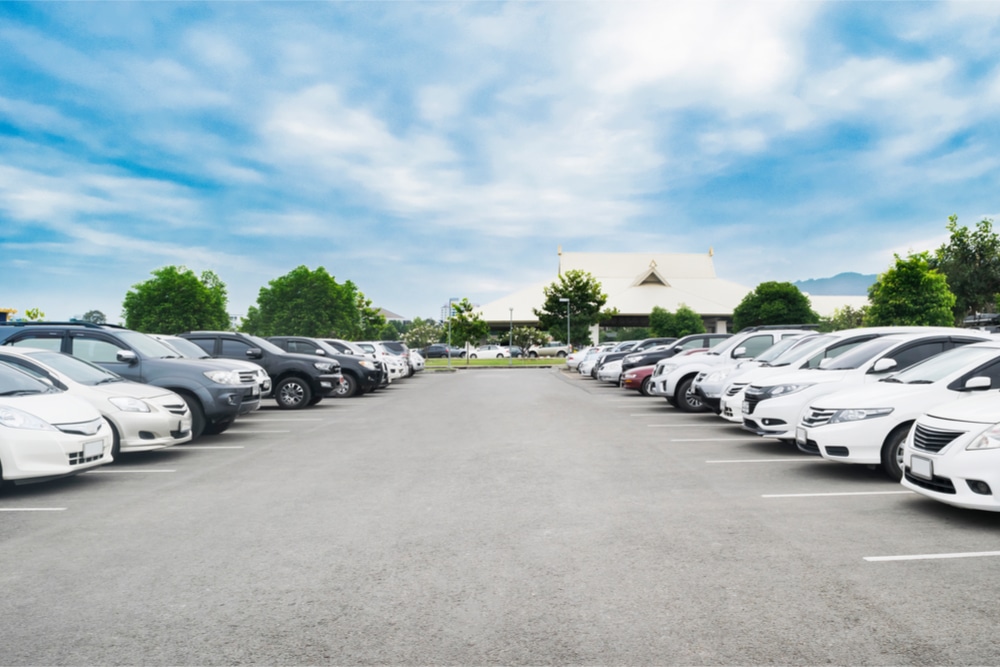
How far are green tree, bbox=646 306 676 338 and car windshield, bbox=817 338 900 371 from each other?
1822 inches

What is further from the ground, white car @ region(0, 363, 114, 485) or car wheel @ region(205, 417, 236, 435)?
white car @ region(0, 363, 114, 485)

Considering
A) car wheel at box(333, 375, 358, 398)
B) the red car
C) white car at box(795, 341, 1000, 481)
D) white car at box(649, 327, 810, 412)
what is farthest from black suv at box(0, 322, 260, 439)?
the red car

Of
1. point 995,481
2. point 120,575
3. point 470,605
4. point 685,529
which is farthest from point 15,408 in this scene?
point 995,481

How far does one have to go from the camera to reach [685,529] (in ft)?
19.8

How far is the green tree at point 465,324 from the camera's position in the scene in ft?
190

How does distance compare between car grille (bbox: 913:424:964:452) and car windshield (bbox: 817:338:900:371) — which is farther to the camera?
car windshield (bbox: 817:338:900:371)

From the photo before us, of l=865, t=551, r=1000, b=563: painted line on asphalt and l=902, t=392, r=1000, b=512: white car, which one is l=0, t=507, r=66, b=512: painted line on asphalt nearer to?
l=865, t=551, r=1000, b=563: painted line on asphalt

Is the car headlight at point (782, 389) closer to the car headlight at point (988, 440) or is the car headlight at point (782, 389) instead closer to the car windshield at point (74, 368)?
the car headlight at point (988, 440)

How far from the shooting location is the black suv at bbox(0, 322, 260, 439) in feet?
38.8

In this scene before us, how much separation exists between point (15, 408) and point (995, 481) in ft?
29.6

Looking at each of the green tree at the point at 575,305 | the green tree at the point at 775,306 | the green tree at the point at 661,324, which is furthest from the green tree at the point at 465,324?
Answer: the green tree at the point at 775,306

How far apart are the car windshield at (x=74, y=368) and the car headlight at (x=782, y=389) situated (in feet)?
30.0

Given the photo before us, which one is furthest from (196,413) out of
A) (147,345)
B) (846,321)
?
(846,321)

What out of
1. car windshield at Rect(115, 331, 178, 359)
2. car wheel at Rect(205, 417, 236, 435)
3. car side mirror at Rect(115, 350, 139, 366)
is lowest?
car wheel at Rect(205, 417, 236, 435)
